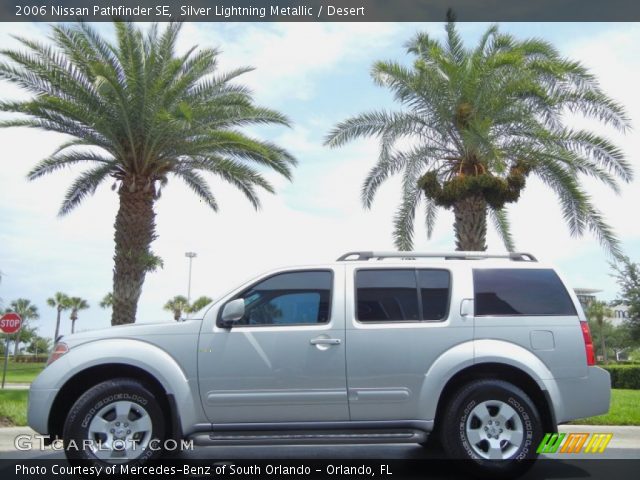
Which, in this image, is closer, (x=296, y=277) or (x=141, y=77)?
(x=296, y=277)

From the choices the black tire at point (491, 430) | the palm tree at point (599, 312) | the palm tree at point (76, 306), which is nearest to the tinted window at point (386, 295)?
the black tire at point (491, 430)

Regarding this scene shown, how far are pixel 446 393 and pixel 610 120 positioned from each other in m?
13.1

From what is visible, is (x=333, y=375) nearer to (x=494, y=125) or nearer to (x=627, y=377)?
(x=494, y=125)

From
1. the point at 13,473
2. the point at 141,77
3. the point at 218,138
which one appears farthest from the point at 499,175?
the point at 13,473

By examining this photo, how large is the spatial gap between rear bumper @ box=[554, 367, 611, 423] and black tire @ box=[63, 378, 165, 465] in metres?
3.74

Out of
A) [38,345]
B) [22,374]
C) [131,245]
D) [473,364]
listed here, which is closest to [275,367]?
[473,364]

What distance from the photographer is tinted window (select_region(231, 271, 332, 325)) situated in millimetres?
6051

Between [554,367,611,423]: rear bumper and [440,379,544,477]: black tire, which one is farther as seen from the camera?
[554,367,611,423]: rear bumper

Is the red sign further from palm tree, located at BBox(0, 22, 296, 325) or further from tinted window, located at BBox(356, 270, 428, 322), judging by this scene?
tinted window, located at BBox(356, 270, 428, 322)

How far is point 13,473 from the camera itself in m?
6.19

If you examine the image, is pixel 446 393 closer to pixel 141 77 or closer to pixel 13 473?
pixel 13 473

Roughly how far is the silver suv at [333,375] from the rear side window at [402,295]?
0.05ft

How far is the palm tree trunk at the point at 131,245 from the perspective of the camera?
15844mm

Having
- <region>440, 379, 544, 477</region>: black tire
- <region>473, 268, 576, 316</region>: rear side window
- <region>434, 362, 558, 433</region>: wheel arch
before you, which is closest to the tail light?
<region>473, 268, 576, 316</region>: rear side window
